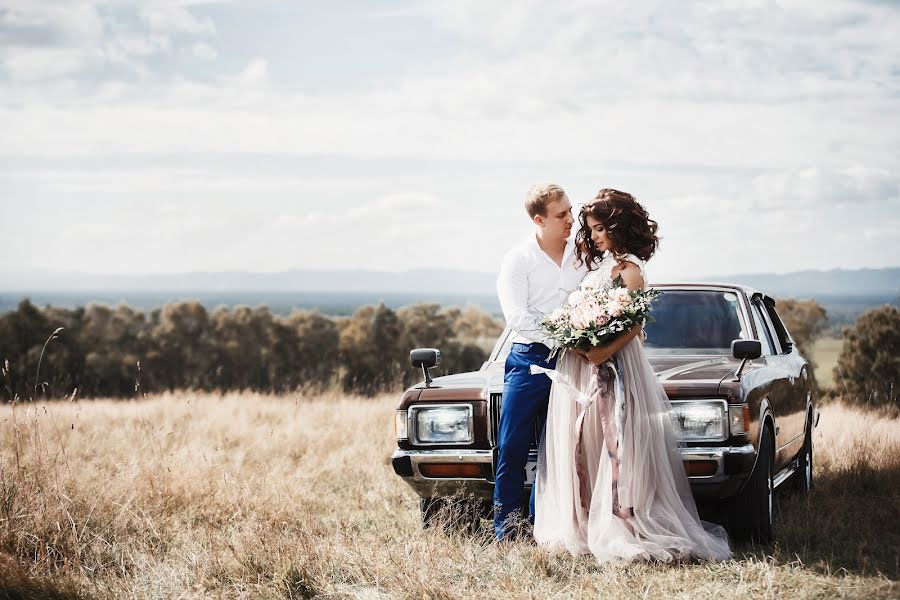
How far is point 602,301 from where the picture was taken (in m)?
5.48

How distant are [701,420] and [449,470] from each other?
1.48 m

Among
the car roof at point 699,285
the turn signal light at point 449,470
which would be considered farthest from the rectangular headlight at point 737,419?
the car roof at point 699,285

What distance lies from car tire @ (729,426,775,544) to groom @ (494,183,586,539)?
117 cm

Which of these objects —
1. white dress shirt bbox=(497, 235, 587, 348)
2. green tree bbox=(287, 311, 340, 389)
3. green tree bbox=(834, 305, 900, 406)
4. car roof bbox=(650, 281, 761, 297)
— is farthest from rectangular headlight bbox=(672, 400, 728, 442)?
green tree bbox=(287, 311, 340, 389)

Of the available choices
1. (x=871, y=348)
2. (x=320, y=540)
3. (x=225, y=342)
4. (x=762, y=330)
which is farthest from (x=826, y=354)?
(x=320, y=540)

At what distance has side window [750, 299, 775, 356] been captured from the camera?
6773 mm

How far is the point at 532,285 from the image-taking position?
19.1 ft

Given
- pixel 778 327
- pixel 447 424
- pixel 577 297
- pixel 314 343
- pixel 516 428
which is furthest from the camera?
pixel 314 343

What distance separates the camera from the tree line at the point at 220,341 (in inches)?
1256

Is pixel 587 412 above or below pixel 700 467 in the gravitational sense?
above

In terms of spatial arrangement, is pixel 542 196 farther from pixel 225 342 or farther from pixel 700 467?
pixel 225 342

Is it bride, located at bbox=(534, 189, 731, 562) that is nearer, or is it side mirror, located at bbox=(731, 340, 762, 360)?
bride, located at bbox=(534, 189, 731, 562)

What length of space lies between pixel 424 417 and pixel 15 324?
29.5m

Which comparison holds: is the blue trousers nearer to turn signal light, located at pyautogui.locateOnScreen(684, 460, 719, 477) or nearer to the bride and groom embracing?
the bride and groom embracing
